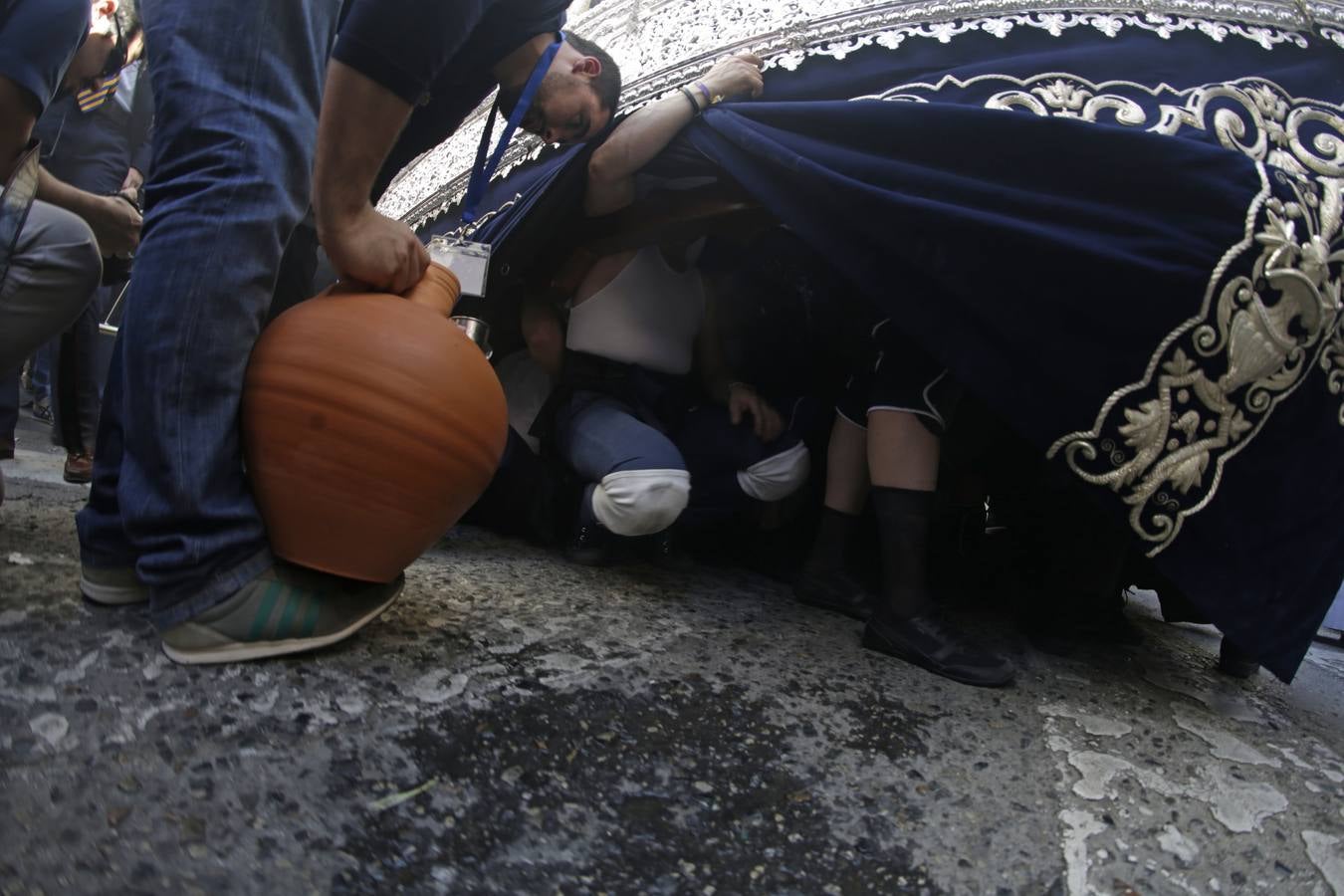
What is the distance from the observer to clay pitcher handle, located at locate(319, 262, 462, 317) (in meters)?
0.95

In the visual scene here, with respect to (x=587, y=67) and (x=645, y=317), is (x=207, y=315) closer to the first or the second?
(x=587, y=67)

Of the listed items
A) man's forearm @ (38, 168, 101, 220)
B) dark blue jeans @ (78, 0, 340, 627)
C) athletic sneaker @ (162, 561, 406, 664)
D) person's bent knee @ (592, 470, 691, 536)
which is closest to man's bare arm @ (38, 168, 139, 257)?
man's forearm @ (38, 168, 101, 220)

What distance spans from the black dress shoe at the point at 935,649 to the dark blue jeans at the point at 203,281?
928mm

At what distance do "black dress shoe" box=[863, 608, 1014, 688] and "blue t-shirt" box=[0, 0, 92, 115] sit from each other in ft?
4.54

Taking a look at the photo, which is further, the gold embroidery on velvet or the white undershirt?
the white undershirt

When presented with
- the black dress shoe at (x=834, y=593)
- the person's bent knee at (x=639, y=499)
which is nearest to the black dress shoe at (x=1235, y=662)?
the black dress shoe at (x=834, y=593)

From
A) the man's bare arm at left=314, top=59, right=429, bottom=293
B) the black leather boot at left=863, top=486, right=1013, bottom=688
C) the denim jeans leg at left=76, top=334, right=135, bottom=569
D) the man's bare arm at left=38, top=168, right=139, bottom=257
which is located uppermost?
the man's bare arm at left=314, top=59, right=429, bottom=293

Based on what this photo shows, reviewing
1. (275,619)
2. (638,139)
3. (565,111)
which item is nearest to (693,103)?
(638,139)

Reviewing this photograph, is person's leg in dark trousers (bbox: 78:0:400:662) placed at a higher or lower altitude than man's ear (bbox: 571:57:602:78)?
lower

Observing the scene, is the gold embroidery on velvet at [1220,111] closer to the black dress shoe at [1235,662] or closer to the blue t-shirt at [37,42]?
the black dress shoe at [1235,662]

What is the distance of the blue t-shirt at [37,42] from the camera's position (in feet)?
3.12

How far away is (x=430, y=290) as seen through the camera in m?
0.99

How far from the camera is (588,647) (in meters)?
1.10

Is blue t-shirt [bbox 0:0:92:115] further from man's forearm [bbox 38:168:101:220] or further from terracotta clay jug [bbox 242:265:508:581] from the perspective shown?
terracotta clay jug [bbox 242:265:508:581]
